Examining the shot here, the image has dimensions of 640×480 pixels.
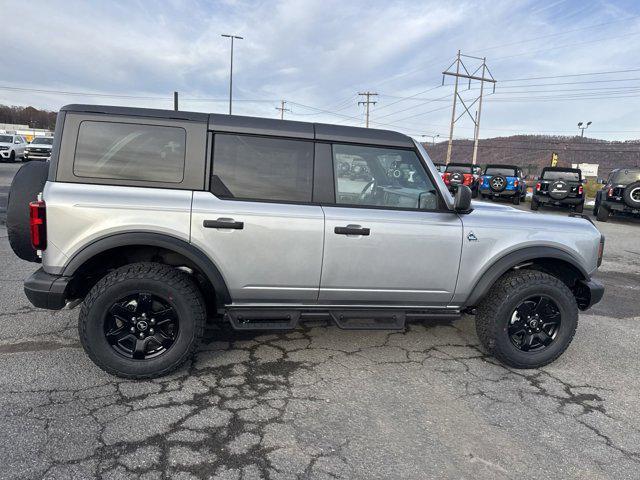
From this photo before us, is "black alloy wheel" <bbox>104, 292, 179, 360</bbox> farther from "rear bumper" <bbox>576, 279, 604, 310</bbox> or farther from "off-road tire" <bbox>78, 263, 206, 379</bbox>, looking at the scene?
"rear bumper" <bbox>576, 279, 604, 310</bbox>

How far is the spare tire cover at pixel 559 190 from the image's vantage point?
51.8 ft

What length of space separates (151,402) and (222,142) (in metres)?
1.80

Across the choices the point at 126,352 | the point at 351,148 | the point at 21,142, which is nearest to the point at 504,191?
the point at 351,148

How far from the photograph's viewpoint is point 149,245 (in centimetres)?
312

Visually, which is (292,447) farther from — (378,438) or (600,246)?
(600,246)

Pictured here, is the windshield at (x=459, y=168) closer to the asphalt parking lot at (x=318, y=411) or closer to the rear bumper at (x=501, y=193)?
the rear bumper at (x=501, y=193)

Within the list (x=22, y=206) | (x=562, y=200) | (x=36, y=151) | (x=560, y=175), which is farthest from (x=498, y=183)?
(x=36, y=151)

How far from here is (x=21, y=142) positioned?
2777 cm

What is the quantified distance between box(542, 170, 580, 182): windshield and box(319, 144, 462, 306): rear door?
15938mm

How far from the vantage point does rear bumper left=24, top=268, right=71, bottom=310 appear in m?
2.97

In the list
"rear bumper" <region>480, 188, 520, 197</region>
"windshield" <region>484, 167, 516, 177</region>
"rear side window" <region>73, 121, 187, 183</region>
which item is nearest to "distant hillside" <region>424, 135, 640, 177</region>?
"windshield" <region>484, 167, 516, 177</region>

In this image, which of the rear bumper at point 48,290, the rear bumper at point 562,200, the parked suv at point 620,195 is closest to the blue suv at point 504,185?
the rear bumper at point 562,200

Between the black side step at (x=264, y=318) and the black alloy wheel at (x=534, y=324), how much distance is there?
175 centimetres

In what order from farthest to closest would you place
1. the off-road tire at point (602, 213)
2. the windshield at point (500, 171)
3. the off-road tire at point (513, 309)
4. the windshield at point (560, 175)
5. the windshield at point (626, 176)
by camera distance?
1. the windshield at point (500, 171)
2. the windshield at point (560, 175)
3. the off-road tire at point (602, 213)
4. the windshield at point (626, 176)
5. the off-road tire at point (513, 309)
